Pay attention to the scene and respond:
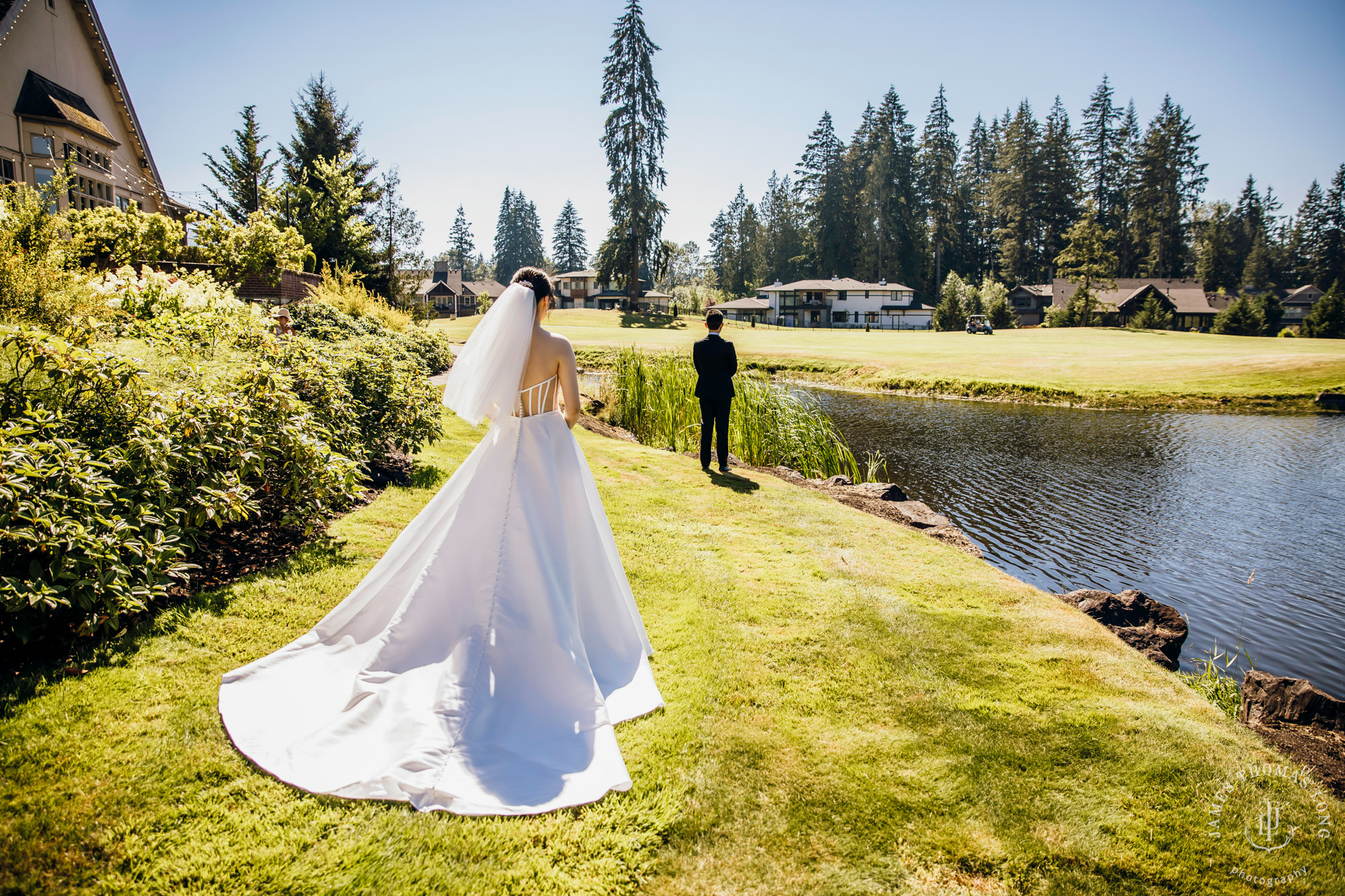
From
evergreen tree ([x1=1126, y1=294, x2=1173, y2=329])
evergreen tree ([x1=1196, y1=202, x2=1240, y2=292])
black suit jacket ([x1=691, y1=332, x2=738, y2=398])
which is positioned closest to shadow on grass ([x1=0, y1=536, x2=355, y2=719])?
black suit jacket ([x1=691, y1=332, x2=738, y2=398])

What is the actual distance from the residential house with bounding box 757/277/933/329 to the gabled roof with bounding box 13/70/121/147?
217ft

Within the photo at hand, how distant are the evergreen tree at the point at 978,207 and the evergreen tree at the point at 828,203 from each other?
15966 mm

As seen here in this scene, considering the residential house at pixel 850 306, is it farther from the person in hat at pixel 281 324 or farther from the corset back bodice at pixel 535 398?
the corset back bodice at pixel 535 398

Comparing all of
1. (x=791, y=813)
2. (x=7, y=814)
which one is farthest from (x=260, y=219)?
(x=791, y=813)

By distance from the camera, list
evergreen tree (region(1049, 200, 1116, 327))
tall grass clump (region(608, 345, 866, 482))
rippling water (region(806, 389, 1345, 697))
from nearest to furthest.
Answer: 1. rippling water (region(806, 389, 1345, 697))
2. tall grass clump (region(608, 345, 866, 482))
3. evergreen tree (region(1049, 200, 1116, 327))

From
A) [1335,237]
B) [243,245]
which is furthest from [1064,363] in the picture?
[1335,237]

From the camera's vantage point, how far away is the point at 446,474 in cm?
852

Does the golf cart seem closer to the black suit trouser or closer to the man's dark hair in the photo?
the black suit trouser

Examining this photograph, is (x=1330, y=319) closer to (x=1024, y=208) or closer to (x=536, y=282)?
(x=1024, y=208)

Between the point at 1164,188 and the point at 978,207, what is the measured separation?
20.6 meters

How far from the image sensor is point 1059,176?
79.4 meters

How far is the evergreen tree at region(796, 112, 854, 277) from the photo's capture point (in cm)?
8362

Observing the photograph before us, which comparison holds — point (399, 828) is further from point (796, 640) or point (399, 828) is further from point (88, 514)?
point (796, 640)

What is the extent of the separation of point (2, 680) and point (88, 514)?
2.95 ft
